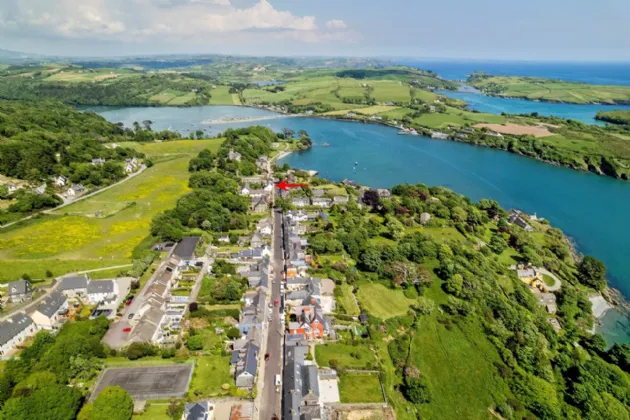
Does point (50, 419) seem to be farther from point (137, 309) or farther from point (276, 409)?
point (276, 409)

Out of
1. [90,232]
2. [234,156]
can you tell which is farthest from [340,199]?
[90,232]

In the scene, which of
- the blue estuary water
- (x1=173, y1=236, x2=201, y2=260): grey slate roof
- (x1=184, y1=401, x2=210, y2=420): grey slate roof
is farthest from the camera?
the blue estuary water

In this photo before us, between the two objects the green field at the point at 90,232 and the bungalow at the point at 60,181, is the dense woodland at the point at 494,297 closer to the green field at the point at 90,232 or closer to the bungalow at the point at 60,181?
the green field at the point at 90,232

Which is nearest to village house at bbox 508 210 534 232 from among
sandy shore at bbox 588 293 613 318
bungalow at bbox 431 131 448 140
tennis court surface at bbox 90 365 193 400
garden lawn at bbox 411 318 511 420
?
sandy shore at bbox 588 293 613 318

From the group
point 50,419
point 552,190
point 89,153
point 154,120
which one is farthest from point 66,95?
point 552,190

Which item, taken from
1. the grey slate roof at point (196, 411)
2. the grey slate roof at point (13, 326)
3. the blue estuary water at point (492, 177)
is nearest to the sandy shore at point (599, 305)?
the blue estuary water at point (492, 177)

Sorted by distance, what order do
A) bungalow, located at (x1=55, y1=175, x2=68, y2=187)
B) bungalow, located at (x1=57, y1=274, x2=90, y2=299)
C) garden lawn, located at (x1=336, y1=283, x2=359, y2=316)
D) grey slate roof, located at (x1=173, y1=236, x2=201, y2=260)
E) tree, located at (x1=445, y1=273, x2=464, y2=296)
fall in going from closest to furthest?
bungalow, located at (x1=57, y1=274, x2=90, y2=299)
garden lawn, located at (x1=336, y1=283, x2=359, y2=316)
tree, located at (x1=445, y1=273, x2=464, y2=296)
grey slate roof, located at (x1=173, y1=236, x2=201, y2=260)
bungalow, located at (x1=55, y1=175, x2=68, y2=187)

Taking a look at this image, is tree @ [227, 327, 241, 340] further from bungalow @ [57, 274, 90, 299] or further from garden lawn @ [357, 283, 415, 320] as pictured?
bungalow @ [57, 274, 90, 299]

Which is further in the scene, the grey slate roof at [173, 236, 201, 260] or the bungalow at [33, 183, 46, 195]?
the bungalow at [33, 183, 46, 195]
